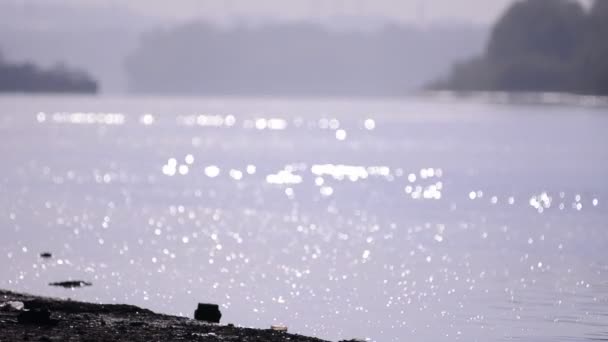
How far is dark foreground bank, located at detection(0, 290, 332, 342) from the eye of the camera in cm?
2283

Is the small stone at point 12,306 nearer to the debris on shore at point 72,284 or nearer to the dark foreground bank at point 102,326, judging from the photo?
the dark foreground bank at point 102,326

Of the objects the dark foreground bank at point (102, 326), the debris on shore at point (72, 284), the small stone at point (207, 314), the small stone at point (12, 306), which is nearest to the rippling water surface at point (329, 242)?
the debris on shore at point (72, 284)

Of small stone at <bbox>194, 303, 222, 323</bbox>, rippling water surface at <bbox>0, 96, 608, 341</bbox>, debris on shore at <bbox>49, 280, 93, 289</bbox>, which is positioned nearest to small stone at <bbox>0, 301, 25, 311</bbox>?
small stone at <bbox>194, 303, 222, 323</bbox>

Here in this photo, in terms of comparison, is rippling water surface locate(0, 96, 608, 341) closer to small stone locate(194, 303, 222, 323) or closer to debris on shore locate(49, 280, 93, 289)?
debris on shore locate(49, 280, 93, 289)

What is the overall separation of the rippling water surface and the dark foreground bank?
3061mm

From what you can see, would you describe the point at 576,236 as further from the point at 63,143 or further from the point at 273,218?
the point at 63,143

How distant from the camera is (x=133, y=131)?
582 feet

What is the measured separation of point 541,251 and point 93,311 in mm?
20275

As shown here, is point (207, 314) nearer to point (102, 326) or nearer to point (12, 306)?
point (102, 326)

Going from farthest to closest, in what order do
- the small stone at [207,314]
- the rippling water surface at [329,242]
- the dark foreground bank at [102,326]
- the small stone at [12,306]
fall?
the rippling water surface at [329,242]
the small stone at [207,314]
the small stone at [12,306]
the dark foreground bank at [102,326]

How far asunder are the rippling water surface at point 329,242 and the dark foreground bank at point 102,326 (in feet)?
10.0

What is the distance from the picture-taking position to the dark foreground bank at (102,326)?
22.8m

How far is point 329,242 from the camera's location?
45844mm

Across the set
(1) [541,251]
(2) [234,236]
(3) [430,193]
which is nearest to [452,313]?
(1) [541,251]
